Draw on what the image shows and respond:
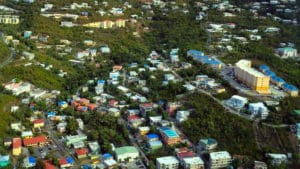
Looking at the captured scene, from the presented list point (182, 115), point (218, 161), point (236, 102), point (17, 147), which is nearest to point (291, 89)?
point (236, 102)

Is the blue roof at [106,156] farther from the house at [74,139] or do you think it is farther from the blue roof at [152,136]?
the blue roof at [152,136]

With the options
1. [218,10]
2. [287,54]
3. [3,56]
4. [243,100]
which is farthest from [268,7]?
[3,56]

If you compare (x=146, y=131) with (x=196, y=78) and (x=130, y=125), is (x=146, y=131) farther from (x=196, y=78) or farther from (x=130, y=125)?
(x=196, y=78)

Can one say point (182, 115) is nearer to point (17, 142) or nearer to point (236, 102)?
point (236, 102)

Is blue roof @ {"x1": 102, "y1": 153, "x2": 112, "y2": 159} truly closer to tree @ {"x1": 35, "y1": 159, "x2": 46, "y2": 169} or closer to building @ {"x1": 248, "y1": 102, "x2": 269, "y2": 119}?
tree @ {"x1": 35, "y1": 159, "x2": 46, "y2": 169}

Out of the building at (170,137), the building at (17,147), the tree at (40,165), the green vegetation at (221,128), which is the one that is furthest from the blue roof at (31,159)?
the green vegetation at (221,128)

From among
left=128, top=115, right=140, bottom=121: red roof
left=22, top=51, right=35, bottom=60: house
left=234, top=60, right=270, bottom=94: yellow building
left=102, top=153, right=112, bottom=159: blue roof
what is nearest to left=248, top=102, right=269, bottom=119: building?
left=234, top=60, right=270, bottom=94: yellow building
